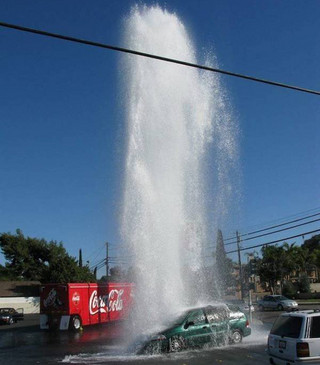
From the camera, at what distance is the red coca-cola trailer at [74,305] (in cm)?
2778

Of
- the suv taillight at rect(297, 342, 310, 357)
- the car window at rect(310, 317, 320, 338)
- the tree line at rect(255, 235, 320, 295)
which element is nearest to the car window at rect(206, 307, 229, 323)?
the car window at rect(310, 317, 320, 338)

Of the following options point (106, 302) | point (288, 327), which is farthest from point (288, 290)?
point (288, 327)

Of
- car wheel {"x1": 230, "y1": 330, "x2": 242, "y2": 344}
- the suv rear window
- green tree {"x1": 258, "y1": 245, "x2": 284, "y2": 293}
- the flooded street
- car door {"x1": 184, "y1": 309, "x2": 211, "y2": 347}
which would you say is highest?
green tree {"x1": 258, "y1": 245, "x2": 284, "y2": 293}

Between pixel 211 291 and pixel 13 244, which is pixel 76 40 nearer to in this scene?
pixel 211 291

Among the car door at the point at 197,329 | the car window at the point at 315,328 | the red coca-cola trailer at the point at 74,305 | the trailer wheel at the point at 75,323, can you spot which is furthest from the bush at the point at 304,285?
the car window at the point at 315,328

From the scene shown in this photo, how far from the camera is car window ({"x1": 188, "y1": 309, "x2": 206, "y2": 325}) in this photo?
14.3 m

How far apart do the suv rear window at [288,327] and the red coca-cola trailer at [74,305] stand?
20071 millimetres

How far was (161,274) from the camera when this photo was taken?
21.1 metres

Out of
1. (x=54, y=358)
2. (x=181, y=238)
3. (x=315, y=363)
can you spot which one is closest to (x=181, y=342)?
(x=54, y=358)

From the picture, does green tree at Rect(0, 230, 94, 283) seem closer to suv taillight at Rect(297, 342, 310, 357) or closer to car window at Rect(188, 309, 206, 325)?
car window at Rect(188, 309, 206, 325)

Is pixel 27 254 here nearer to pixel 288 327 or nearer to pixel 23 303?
pixel 23 303

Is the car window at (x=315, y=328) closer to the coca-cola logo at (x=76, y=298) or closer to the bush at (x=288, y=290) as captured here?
the coca-cola logo at (x=76, y=298)

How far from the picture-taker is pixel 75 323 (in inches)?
1097

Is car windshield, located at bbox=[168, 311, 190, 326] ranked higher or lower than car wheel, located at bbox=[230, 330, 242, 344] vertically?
higher
